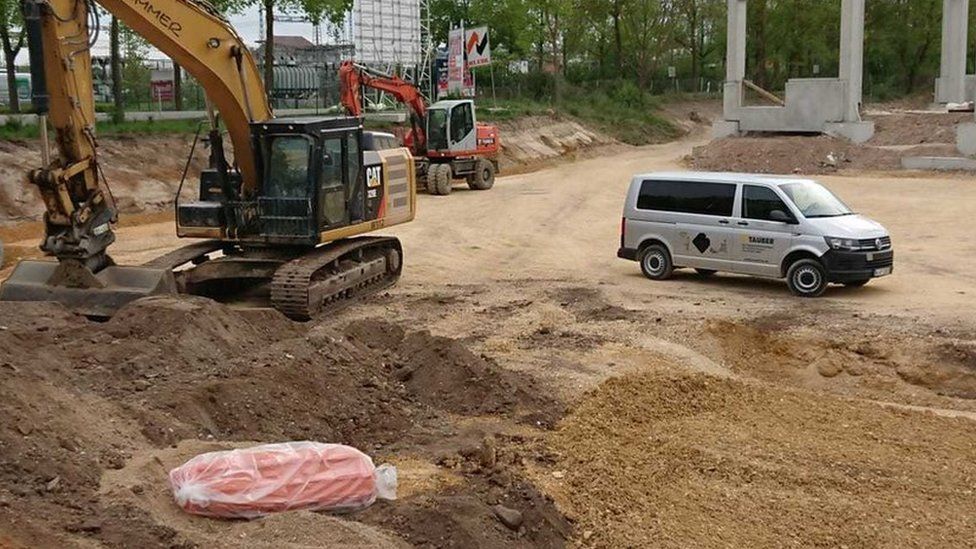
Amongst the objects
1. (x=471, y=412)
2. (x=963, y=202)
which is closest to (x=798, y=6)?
(x=963, y=202)

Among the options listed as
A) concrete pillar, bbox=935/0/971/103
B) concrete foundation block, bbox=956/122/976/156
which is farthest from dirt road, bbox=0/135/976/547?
concrete pillar, bbox=935/0/971/103

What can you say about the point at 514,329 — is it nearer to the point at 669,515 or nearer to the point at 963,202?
the point at 669,515

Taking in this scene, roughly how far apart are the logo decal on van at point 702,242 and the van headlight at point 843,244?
6.45 feet

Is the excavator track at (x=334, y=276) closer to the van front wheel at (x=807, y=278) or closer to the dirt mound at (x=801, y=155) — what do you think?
the van front wheel at (x=807, y=278)

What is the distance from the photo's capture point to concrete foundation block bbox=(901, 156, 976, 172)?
118ft

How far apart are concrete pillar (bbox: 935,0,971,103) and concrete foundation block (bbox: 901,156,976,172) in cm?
1578

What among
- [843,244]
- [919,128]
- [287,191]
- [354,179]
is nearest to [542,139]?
[919,128]

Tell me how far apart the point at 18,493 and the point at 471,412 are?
4.79 meters

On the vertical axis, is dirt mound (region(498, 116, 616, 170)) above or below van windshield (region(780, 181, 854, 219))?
above

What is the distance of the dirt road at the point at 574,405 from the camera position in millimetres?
7941

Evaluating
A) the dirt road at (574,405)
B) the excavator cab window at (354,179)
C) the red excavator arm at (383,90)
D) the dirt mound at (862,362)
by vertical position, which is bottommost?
the dirt mound at (862,362)

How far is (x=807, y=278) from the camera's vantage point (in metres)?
17.7

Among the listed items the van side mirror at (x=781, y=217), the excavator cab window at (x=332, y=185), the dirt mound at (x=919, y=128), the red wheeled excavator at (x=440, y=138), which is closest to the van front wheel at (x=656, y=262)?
the van side mirror at (x=781, y=217)

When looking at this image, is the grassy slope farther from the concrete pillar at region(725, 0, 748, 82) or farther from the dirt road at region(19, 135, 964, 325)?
the concrete pillar at region(725, 0, 748, 82)
